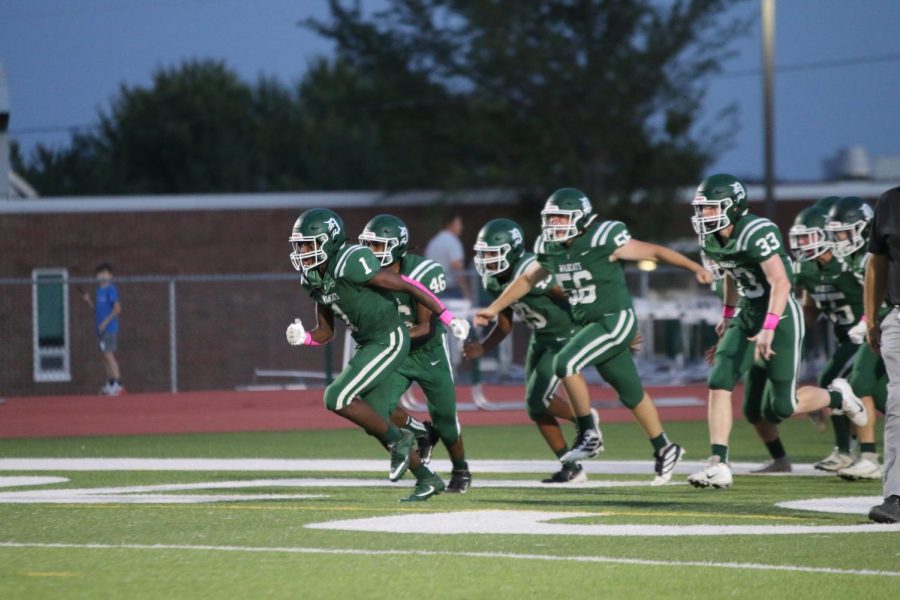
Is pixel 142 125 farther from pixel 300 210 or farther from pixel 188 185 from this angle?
A: pixel 300 210

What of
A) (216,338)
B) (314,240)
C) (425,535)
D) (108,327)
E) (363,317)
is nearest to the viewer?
(425,535)

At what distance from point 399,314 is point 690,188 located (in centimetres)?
1978

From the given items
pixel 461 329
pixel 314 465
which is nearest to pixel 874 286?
pixel 461 329

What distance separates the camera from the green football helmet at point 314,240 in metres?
9.06

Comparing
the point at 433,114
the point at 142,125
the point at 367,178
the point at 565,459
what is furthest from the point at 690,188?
the point at 142,125

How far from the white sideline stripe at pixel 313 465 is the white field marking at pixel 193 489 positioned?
949 mm

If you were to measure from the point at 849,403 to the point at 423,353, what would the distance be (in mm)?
3049

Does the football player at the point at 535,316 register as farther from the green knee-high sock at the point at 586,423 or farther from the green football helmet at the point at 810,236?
the green football helmet at the point at 810,236

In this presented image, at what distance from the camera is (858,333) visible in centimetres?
1109

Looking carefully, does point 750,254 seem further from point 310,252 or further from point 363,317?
point 310,252

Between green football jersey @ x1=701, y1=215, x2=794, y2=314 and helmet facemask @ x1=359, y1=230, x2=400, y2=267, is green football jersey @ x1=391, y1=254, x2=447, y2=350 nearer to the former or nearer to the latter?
helmet facemask @ x1=359, y1=230, x2=400, y2=267

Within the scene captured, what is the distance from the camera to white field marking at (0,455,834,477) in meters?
11.6

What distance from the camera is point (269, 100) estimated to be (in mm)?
63094

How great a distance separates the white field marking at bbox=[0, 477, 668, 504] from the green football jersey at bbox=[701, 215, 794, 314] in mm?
1396
